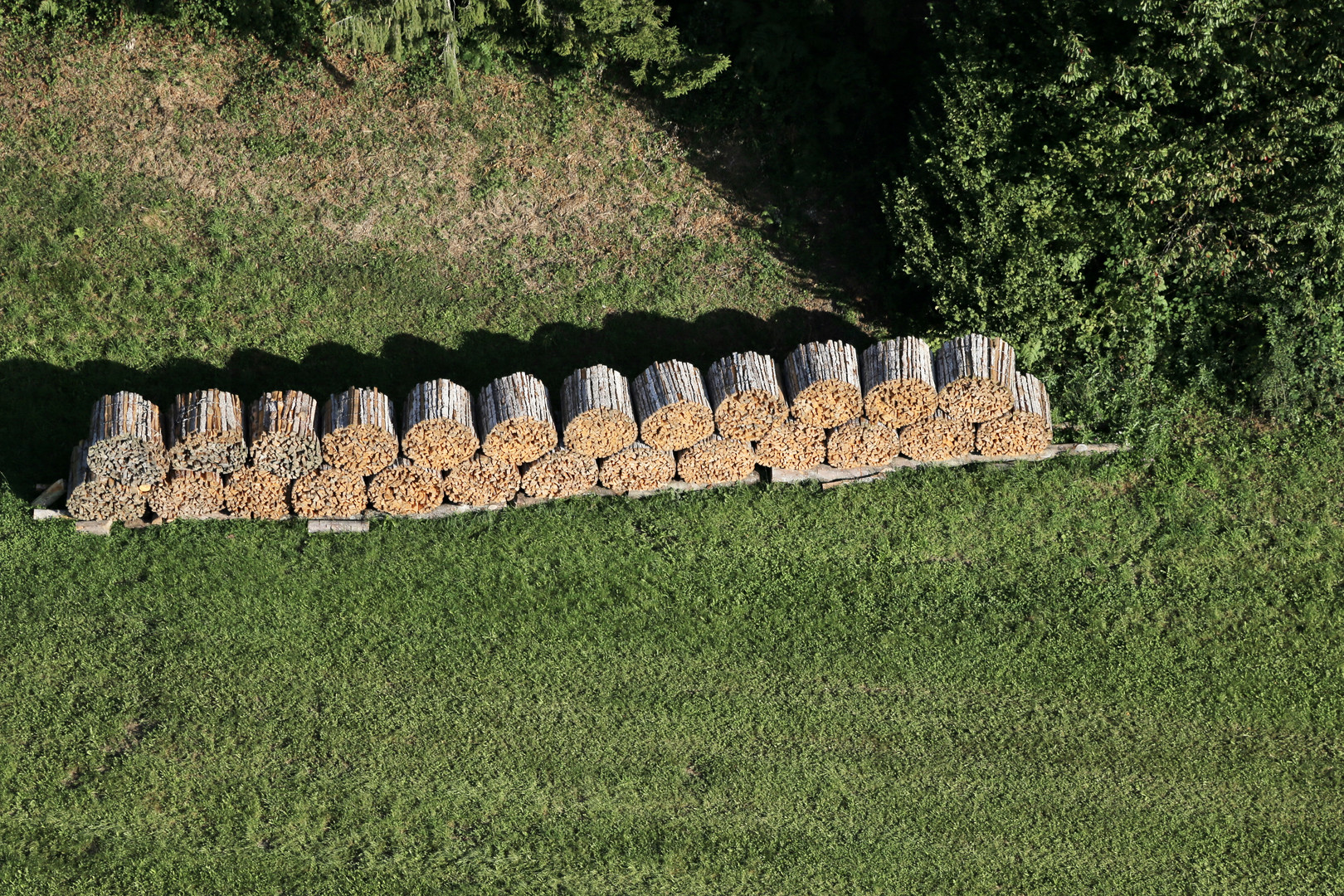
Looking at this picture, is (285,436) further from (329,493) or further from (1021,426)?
(1021,426)

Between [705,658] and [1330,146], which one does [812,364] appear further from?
[1330,146]

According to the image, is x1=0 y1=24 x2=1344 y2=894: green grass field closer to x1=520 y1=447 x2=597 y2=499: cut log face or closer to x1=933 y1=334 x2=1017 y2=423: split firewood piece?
x1=520 y1=447 x2=597 y2=499: cut log face

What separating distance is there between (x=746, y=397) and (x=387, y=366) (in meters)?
5.16

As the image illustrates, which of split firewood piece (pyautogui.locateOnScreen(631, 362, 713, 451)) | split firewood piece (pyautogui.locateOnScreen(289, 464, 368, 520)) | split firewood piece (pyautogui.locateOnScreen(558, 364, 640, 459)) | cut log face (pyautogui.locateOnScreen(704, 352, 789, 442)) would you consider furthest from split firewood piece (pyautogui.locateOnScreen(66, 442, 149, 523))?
cut log face (pyautogui.locateOnScreen(704, 352, 789, 442))

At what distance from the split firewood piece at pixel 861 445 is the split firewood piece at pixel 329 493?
6323 millimetres

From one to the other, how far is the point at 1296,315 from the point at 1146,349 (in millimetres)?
2076

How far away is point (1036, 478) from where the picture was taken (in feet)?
55.2

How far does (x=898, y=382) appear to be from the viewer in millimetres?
15609

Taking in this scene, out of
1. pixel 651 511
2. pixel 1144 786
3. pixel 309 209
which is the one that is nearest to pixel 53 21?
pixel 309 209

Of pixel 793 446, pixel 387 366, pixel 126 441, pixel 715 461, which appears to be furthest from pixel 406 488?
pixel 793 446

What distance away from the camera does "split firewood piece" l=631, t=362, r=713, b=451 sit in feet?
50.8

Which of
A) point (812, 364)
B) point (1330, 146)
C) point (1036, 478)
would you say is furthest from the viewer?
point (1036, 478)

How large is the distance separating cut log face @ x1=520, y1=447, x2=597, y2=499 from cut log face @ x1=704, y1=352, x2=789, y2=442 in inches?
73.6

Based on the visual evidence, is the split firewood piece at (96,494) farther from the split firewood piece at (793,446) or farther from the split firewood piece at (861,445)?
the split firewood piece at (861,445)
